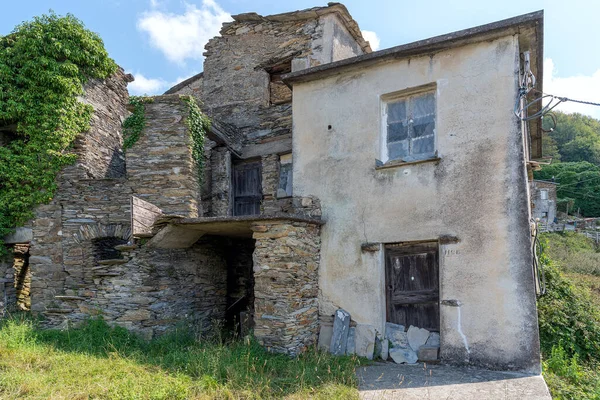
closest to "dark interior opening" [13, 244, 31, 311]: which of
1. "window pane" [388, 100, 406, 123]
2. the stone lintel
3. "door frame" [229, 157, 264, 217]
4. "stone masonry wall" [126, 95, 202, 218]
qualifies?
"stone masonry wall" [126, 95, 202, 218]

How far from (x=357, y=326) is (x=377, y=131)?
11.1 feet

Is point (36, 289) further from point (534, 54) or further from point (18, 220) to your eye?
point (534, 54)

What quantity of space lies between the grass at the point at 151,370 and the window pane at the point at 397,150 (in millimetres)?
3431

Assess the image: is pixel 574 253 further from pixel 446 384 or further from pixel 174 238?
pixel 174 238

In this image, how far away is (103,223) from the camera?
8.54 meters

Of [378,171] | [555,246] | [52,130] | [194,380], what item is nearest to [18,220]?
[52,130]

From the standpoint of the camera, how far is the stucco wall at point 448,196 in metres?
5.39

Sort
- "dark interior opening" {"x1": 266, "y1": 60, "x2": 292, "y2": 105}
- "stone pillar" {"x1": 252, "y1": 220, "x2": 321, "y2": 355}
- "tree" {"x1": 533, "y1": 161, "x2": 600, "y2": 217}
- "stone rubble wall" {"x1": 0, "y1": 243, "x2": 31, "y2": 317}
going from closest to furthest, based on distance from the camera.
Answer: "stone pillar" {"x1": 252, "y1": 220, "x2": 321, "y2": 355}, "stone rubble wall" {"x1": 0, "y1": 243, "x2": 31, "y2": 317}, "dark interior opening" {"x1": 266, "y1": 60, "x2": 292, "y2": 105}, "tree" {"x1": 533, "y1": 161, "x2": 600, "y2": 217}

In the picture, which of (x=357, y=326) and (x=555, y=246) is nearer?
(x=357, y=326)

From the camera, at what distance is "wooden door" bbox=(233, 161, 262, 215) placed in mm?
9867

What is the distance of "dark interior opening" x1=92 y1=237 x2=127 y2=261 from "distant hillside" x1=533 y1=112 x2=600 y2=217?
32.1m

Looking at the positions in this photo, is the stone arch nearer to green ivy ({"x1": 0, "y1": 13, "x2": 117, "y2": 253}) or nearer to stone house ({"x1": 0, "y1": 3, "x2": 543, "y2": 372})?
stone house ({"x1": 0, "y1": 3, "x2": 543, "y2": 372})

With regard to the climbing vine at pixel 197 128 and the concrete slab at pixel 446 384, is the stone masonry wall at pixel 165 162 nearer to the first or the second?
the climbing vine at pixel 197 128

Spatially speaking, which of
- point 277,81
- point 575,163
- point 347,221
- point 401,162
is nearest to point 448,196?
point 401,162
